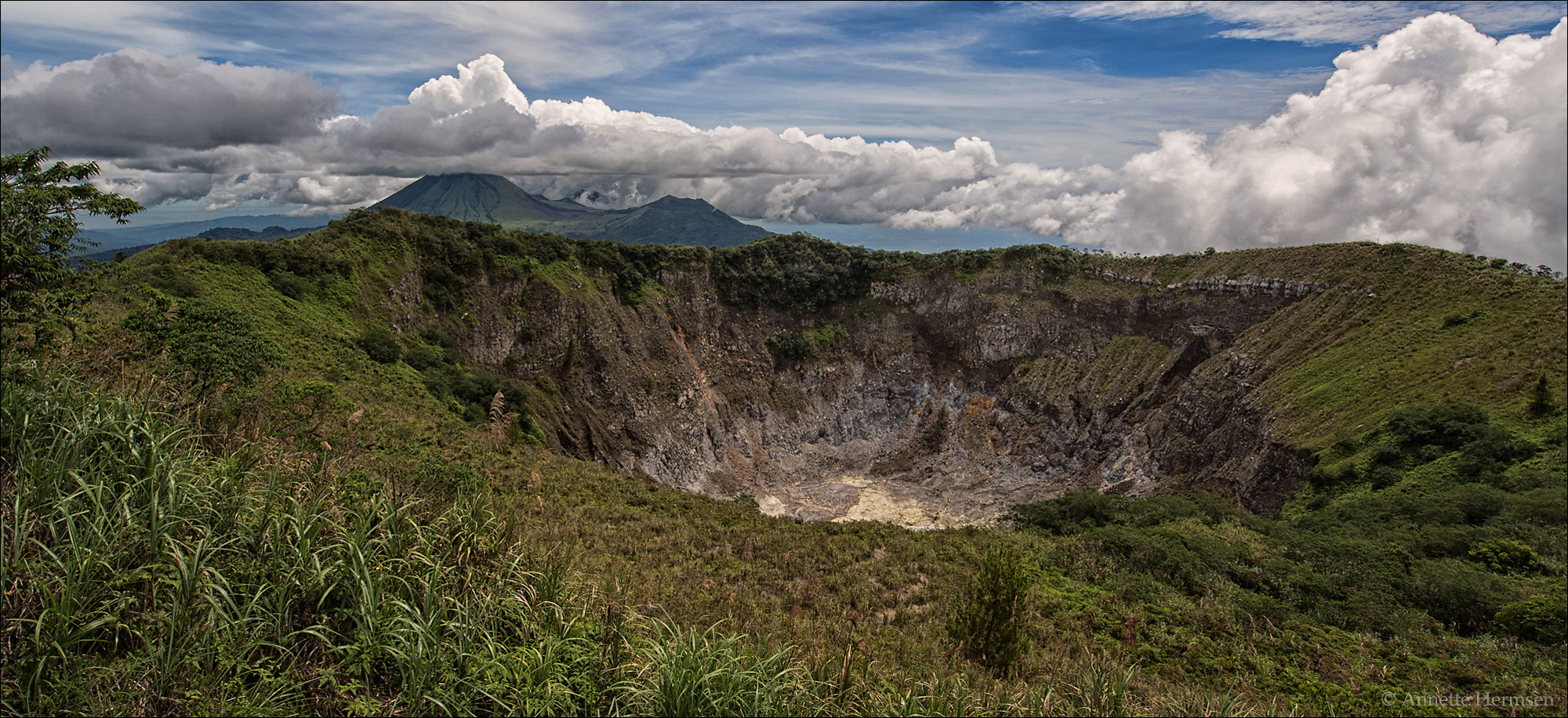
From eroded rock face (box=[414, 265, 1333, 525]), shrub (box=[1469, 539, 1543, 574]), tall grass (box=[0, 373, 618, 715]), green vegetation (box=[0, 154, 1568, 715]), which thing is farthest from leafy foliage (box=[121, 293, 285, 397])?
shrub (box=[1469, 539, 1543, 574])

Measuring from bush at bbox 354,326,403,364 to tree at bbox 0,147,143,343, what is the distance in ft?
58.7

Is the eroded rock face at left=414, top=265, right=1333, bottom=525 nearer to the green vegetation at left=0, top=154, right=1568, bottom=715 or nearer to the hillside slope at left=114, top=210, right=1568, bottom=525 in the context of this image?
the hillside slope at left=114, top=210, right=1568, bottom=525

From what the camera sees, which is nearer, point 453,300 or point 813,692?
point 813,692

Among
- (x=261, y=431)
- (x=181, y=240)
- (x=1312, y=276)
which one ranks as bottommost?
(x=261, y=431)

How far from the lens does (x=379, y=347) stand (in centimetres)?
2545

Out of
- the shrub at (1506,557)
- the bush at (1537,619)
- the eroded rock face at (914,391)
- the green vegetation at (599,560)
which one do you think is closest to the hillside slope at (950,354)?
the eroded rock face at (914,391)

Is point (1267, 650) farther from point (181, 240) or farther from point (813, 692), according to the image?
point (181, 240)

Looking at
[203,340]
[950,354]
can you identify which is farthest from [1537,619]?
[950,354]

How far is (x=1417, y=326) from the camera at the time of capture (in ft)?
114

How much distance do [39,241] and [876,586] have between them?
1547cm

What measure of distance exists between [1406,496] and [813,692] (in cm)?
2780

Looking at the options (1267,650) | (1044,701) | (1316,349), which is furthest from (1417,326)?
(1044,701)

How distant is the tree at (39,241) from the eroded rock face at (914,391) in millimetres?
23665

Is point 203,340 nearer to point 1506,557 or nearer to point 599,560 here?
point 599,560
